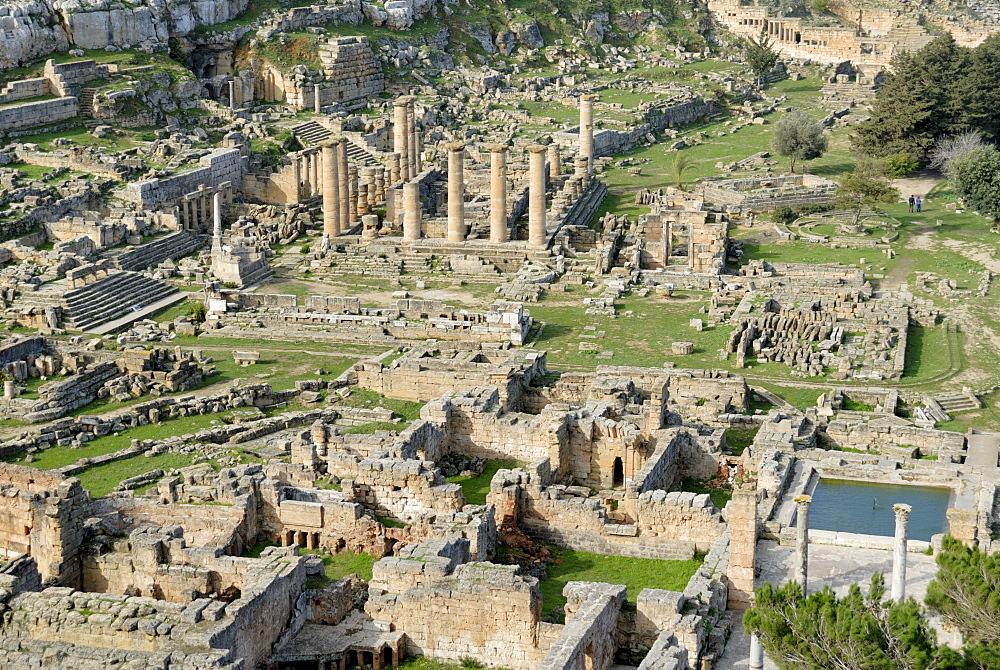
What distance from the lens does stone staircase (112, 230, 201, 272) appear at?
2222 inches

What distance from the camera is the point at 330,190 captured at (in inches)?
2438

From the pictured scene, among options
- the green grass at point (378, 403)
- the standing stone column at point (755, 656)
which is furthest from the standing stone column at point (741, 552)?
the green grass at point (378, 403)

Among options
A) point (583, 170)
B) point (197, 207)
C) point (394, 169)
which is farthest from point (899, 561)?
point (583, 170)

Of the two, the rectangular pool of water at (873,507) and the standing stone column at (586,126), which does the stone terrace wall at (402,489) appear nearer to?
the rectangular pool of water at (873,507)

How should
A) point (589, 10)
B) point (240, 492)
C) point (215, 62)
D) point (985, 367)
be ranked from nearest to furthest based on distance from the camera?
1. point (240, 492)
2. point (985, 367)
3. point (215, 62)
4. point (589, 10)

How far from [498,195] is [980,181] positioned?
2102cm

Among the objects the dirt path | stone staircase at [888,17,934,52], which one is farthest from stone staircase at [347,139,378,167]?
stone staircase at [888,17,934,52]

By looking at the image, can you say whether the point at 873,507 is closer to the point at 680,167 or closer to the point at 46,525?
the point at 46,525

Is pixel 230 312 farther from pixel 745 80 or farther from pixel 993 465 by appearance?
pixel 745 80

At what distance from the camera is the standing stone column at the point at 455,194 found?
60.6m

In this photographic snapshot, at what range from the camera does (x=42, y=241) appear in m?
57.9

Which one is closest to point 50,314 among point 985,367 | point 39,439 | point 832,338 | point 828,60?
point 39,439

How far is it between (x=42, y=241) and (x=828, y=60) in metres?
73.3

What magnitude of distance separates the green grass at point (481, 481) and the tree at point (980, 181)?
3534 centimetres
